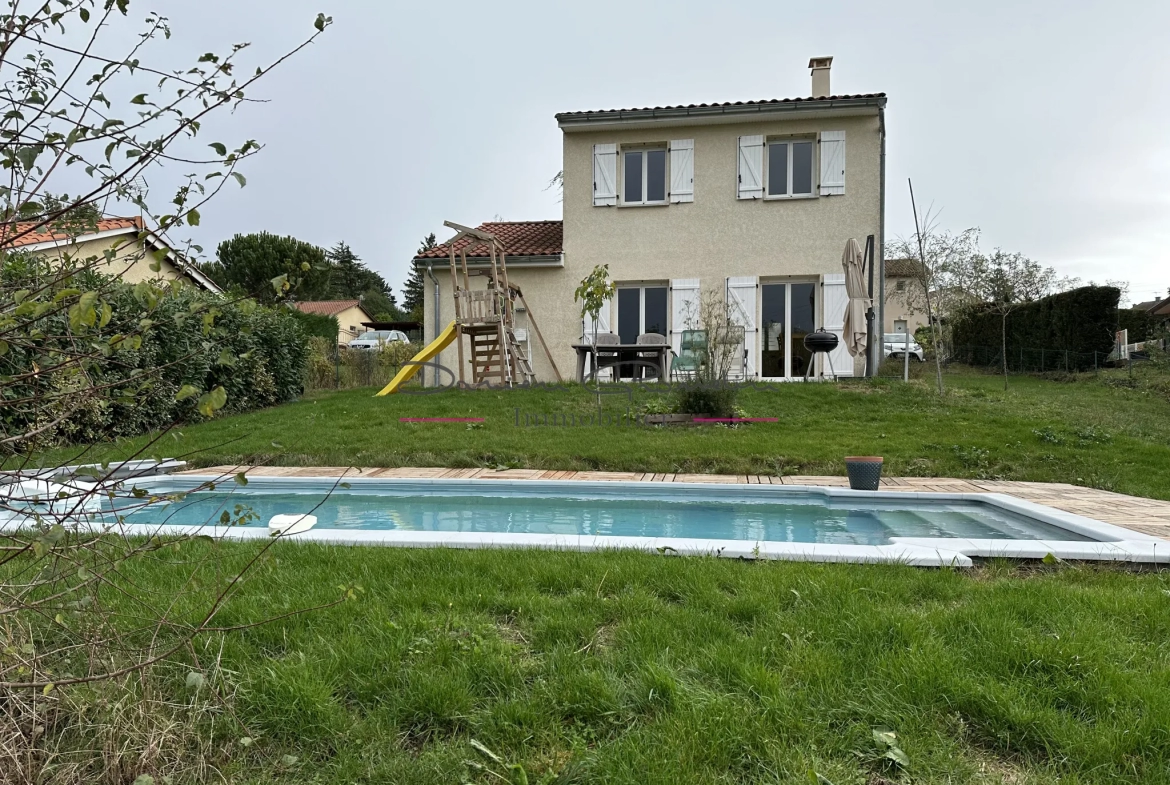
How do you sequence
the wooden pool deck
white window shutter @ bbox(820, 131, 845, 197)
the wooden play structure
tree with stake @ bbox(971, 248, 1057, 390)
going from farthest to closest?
tree with stake @ bbox(971, 248, 1057, 390), white window shutter @ bbox(820, 131, 845, 197), the wooden play structure, the wooden pool deck

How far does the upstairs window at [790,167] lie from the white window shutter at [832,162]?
370 millimetres

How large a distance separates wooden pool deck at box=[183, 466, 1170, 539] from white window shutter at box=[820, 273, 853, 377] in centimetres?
662

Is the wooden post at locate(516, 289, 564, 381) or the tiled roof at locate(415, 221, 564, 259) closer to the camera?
the wooden post at locate(516, 289, 564, 381)

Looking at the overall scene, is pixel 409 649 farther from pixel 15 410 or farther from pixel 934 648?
pixel 934 648

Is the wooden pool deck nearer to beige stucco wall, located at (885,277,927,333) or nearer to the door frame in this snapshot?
the door frame

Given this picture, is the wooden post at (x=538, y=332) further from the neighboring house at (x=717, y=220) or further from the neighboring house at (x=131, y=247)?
the neighboring house at (x=131, y=247)

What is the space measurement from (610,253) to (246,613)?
1186cm

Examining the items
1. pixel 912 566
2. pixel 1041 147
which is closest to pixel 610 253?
pixel 1041 147

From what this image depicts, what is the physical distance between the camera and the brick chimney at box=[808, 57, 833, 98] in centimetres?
1362

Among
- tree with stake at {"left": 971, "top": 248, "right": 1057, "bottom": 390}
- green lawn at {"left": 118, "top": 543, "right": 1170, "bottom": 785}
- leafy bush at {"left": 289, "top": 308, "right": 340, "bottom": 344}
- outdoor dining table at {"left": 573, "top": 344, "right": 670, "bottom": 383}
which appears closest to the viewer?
green lawn at {"left": 118, "top": 543, "right": 1170, "bottom": 785}

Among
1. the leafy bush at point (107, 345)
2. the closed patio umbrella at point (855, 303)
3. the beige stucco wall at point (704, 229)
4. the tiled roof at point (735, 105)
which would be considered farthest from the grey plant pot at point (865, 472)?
the tiled roof at point (735, 105)

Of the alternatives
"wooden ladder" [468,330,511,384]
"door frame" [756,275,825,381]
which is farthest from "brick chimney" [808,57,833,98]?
"wooden ladder" [468,330,511,384]

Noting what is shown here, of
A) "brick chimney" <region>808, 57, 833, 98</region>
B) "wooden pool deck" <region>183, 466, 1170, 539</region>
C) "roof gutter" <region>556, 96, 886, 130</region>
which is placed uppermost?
"brick chimney" <region>808, 57, 833, 98</region>

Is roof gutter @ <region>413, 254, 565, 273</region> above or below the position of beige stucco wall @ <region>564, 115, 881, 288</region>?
below
